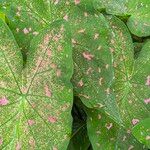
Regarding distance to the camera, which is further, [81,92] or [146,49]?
[146,49]

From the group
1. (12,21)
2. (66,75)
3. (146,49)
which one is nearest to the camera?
(66,75)

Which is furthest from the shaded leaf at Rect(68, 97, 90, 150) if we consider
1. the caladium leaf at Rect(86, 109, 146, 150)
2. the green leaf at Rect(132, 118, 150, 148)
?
the green leaf at Rect(132, 118, 150, 148)

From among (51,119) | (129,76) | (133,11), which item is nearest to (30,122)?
(51,119)

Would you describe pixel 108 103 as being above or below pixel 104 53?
below

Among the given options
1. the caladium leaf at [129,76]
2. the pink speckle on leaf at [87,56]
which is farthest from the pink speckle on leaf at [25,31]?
the caladium leaf at [129,76]

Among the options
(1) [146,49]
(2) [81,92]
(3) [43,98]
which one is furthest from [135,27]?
(3) [43,98]

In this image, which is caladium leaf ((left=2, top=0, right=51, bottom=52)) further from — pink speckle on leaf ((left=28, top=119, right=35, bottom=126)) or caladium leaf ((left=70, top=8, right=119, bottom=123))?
pink speckle on leaf ((left=28, top=119, right=35, bottom=126))

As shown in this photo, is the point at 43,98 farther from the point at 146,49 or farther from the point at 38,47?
the point at 146,49

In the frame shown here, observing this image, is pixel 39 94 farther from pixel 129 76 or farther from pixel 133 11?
pixel 133 11
